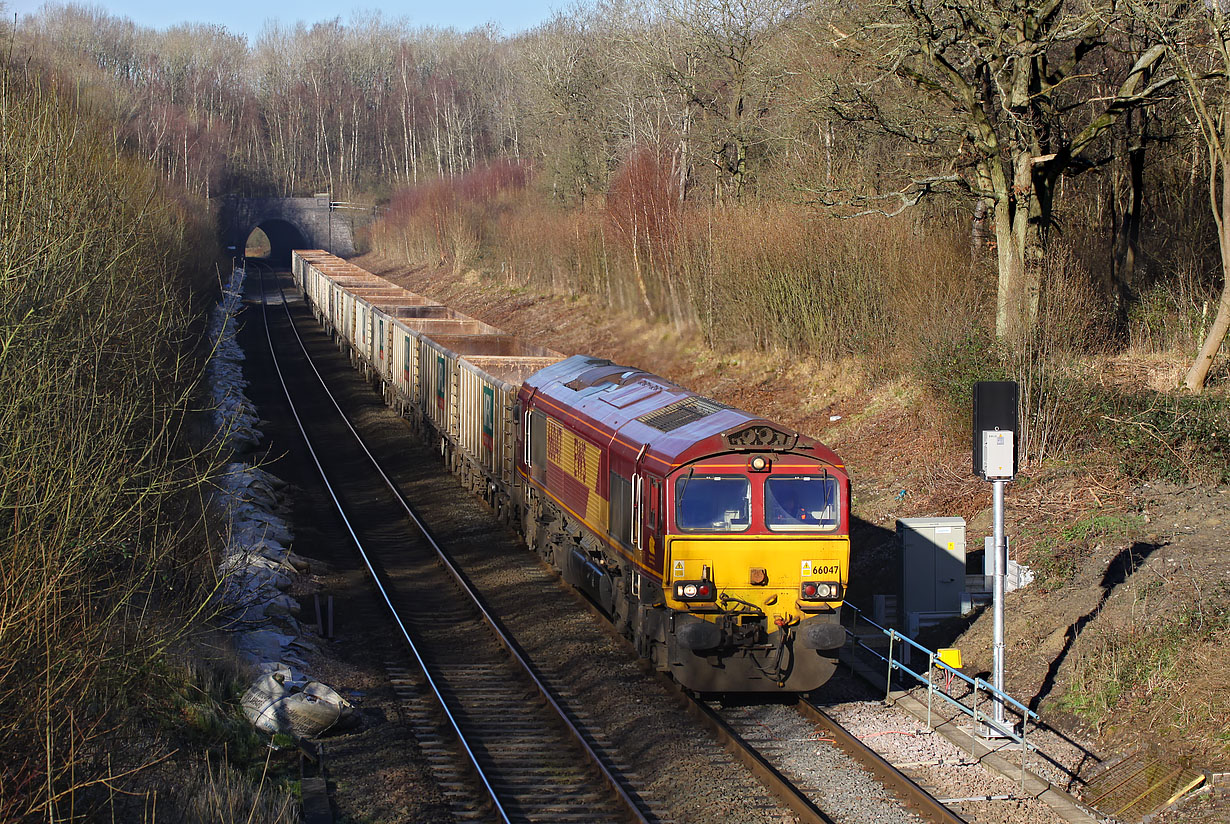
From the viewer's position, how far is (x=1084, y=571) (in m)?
13.2

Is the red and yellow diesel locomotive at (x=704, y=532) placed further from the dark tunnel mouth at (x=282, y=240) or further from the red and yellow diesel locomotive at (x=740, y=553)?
the dark tunnel mouth at (x=282, y=240)

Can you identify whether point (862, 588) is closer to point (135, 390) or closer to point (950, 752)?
point (950, 752)

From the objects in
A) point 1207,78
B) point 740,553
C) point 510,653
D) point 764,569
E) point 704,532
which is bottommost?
point 510,653

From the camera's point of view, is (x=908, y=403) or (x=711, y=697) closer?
(x=711, y=697)

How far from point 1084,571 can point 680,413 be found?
16.9 feet

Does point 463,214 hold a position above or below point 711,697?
above

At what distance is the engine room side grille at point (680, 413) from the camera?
12125 mm

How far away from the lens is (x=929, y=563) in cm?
1388

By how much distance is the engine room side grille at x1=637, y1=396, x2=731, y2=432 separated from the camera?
1212 cm

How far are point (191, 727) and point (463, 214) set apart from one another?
55.1 meters

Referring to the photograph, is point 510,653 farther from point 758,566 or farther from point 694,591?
point 758,566

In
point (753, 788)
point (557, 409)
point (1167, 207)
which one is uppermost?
point (1167, 207)

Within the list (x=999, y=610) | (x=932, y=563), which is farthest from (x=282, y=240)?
(x=999, y=610)

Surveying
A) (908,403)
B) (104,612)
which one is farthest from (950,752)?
(908,403)
